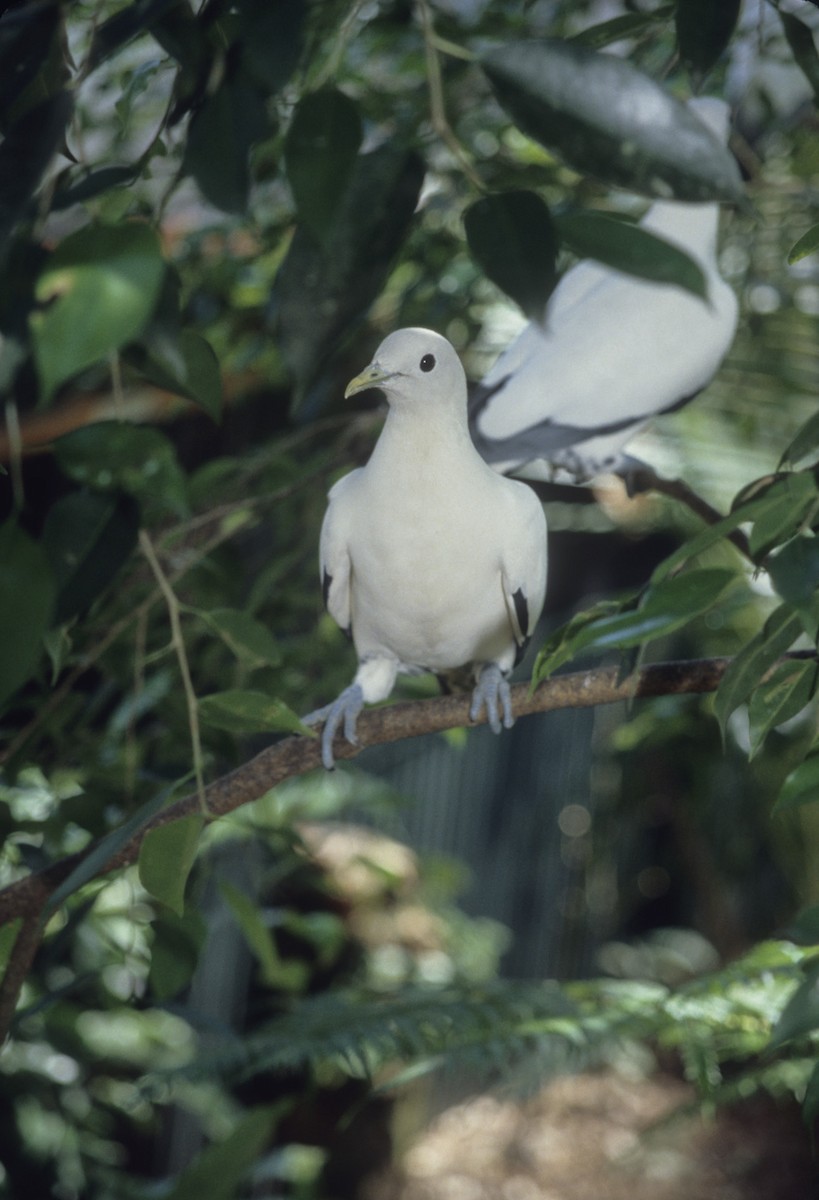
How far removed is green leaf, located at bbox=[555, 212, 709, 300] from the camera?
1.19ft

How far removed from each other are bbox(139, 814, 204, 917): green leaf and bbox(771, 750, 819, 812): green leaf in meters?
0.27

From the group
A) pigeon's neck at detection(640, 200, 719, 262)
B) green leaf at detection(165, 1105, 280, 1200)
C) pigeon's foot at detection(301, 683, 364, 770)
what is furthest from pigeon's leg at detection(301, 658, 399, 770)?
pigeon's neck at detection(640, 200, 719, 262)

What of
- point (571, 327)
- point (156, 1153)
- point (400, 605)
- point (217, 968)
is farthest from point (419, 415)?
point (156, 1153)

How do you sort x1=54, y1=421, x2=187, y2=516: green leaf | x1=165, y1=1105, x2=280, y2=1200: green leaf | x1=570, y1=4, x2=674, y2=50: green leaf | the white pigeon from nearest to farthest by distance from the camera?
x1=54, y1=421, x2=187, y2=516: green leaf → x1=570, y1=4, x2=674, y2=50: green leaf → x1=165, y1=1105, x2=280, y2=1200: green leaf → the white pigeon

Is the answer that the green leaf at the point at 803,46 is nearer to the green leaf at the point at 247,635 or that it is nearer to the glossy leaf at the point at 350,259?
the glossy leaf at the point at 350,259

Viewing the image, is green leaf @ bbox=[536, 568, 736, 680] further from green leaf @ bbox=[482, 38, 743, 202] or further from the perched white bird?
the perched white bird

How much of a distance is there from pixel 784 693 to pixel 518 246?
294mm

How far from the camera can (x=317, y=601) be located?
1.32 metres

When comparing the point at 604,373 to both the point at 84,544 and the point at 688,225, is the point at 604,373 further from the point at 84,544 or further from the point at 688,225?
the point at 84,544

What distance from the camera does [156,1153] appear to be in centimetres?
263

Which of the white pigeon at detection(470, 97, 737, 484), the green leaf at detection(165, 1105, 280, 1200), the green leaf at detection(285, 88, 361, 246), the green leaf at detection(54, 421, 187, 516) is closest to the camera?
the green leaf at detection(285, 88, 361, 246)

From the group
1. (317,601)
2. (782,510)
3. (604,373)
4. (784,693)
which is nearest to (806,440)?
(782,510)

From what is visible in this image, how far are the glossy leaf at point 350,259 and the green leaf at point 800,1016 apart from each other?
0.38 meters

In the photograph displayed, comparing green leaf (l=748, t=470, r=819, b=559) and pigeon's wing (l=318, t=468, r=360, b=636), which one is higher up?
green leaf (l=748, t=470, r=819, b=559)
